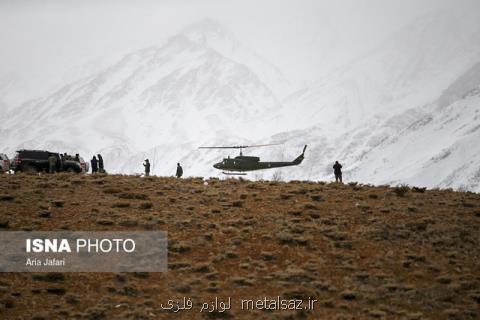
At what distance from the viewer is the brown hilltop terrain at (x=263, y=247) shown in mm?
20250

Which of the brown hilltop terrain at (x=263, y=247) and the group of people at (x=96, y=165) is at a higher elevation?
the group of people at (x=96, y=165)

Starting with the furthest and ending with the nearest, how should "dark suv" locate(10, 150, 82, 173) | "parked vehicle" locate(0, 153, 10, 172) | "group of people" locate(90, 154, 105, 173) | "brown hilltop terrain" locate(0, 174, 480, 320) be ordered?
"group of people" locate(90, 154, 105, 173), "parked vehicle" locate(0, 153, 10, 172), "dark suv" locate(10, 150, 82, 173), "brown hilltop terrain" locate(0, 174, 480, 320)

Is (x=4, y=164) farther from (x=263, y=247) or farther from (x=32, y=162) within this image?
(x=263, y=247)

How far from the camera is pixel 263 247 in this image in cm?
2481

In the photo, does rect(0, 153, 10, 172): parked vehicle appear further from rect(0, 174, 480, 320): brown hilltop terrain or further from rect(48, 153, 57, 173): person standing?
rect(0, 174, 480, 320): brown hilltop terrain

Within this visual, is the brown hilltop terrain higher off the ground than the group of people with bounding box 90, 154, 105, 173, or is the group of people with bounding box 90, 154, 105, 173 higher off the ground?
the group of people with bounding box 90, 154, 105, 173

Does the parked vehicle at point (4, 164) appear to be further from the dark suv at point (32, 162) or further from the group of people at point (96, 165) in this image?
the group of people at point (96, 165)

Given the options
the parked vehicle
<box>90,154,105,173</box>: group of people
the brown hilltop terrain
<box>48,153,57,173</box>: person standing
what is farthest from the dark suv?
the brown hilltop terrain

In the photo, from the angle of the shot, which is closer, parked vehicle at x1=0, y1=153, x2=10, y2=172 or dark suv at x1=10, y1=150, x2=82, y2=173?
dark suv at x1=10, y1=150, x2=82, y2=173

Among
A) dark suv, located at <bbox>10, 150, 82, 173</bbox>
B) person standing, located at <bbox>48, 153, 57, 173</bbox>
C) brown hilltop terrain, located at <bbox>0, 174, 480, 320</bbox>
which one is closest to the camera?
brown hilltop terrain, located at <bbox>0, 174, 480, 320</bbox>

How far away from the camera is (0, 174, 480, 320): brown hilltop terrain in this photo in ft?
66.4

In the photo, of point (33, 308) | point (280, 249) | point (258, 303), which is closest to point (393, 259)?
point (280, 249)

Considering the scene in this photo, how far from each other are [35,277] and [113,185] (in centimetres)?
1229

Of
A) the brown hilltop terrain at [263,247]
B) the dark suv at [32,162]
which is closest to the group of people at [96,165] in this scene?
the dark suv at [32,162]
